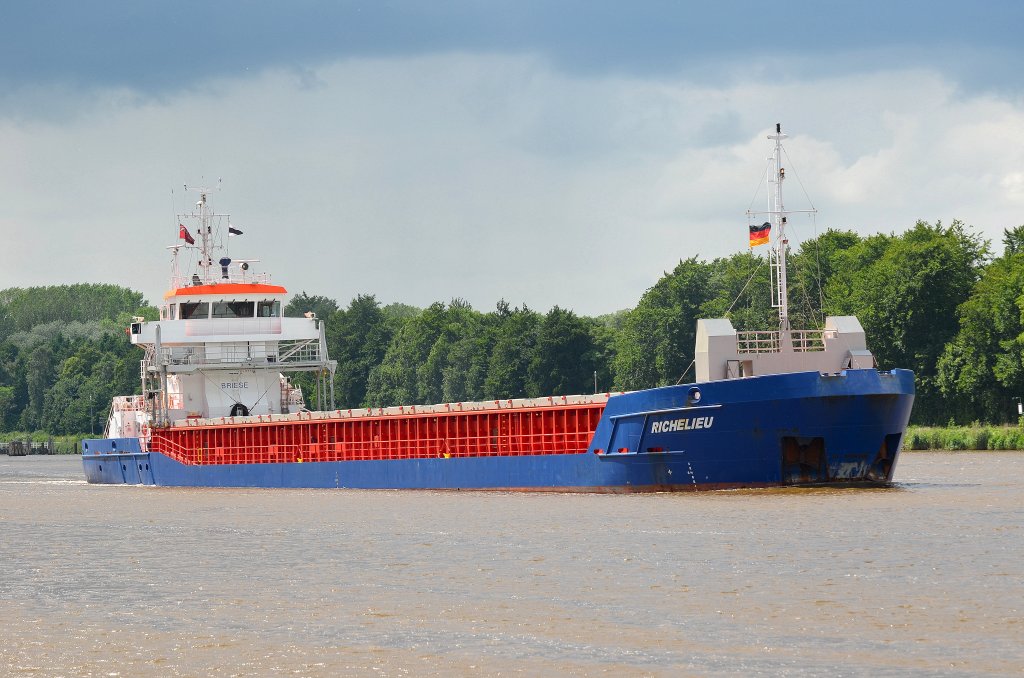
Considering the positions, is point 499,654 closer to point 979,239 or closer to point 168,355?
point 168,355

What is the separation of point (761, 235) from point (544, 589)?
64.1 ft

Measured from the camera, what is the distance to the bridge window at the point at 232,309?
189 ft

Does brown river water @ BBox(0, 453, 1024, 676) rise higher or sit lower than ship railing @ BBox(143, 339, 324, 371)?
lower

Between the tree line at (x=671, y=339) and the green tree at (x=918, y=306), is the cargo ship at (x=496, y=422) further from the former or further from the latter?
the green tree at (x=918, y=306)

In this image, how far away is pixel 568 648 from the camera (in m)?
17.6

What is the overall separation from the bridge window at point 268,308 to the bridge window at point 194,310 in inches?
74.9

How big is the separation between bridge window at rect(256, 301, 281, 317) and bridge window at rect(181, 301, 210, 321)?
190cm

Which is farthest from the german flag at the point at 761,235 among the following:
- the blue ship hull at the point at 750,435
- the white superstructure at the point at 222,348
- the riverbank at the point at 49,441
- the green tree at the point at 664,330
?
the riverbank at the point at 49,441

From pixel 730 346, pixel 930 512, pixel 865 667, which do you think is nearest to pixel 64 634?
pixel 865 667

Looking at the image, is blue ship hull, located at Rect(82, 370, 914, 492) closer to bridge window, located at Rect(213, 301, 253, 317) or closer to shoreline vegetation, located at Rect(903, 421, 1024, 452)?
bridge window, located at Rect(213, 301, 253, 317)

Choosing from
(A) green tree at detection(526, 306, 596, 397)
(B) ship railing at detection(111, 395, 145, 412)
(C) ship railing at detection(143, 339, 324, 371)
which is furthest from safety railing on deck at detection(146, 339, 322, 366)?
(A) green tree at detection(526, 306, 596, 397)

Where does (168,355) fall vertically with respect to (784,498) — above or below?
above

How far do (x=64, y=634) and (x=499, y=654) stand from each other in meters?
5.97

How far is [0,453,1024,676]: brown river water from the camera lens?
17.2m
